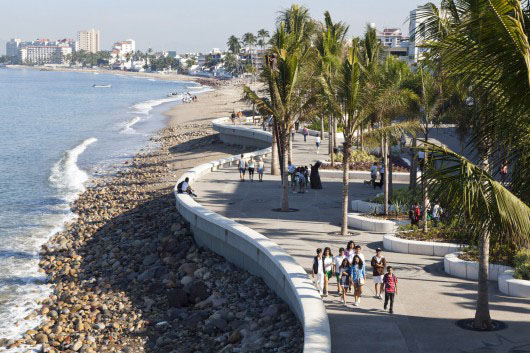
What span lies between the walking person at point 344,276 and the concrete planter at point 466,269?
9.65 feet

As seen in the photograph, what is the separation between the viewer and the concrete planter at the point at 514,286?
48.8ft

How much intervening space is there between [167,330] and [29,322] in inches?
174

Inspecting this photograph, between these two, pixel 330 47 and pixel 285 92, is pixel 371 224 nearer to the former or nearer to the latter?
pixel 285 92

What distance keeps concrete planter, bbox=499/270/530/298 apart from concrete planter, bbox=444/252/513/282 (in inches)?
26.6

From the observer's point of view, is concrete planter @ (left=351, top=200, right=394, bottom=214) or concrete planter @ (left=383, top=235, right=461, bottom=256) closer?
concrete planter @ (left=383, top=235, right=461, bottom=256)

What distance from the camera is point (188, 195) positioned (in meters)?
27.2

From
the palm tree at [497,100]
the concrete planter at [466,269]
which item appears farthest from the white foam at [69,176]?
the palm tree at [497,100]

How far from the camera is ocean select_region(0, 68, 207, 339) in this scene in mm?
23391

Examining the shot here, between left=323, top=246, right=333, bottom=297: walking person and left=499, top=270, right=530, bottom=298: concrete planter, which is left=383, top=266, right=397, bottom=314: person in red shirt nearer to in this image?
left=323, top=246, right=333, bottom=297: walking person

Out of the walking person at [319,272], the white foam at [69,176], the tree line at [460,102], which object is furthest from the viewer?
the white foam at [69,176]

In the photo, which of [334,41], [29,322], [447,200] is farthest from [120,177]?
[447,200]

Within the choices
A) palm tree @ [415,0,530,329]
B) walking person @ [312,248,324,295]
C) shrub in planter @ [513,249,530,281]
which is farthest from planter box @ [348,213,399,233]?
palm tree @ [415,0,530,329]

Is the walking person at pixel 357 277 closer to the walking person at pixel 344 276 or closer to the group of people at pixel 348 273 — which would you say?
the group of people at pixel 348 273

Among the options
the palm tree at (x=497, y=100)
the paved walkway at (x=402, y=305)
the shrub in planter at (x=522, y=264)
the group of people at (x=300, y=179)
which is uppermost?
the palm tree at (x=497, y=100)
